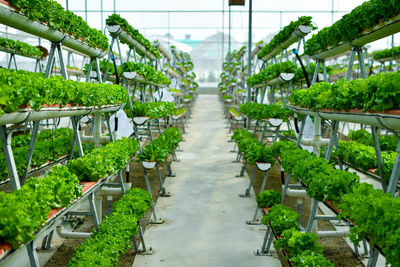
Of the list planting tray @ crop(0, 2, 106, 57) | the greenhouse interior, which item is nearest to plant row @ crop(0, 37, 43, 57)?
the greenhouse interior

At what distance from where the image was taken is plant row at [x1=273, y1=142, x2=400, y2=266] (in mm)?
1789

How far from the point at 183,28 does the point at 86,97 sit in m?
23.6

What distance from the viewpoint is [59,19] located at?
328 cm

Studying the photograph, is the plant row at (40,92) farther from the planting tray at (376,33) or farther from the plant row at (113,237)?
the planting tray at (376,33)

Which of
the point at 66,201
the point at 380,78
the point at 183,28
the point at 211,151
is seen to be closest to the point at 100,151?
the point at 66,201

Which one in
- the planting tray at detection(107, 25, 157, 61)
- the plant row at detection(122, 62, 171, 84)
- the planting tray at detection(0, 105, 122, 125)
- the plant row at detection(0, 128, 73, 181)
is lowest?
the plant row at detection(0, 128, 73, 181)

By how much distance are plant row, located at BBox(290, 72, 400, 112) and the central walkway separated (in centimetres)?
202

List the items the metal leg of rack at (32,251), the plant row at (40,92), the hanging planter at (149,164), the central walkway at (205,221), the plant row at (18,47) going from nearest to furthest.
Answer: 1. the plant row at (40,92)
2. the metal leg of rack at (32,251)
3. the central walkway at (205,221)
4. the hanging planter at (149,164)
5. the plant row at (18,47)

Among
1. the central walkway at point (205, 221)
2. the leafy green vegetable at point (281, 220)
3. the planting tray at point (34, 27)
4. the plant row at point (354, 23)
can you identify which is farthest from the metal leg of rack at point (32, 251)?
the plant row at point (354, 23)

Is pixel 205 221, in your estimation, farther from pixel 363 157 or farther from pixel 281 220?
pixel 363 157

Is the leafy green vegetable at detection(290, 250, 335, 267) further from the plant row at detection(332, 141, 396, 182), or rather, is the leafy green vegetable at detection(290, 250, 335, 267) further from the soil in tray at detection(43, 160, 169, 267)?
the soil in tray at detection(43, 160, 169, 267)

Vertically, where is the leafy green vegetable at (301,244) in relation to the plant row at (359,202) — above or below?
below

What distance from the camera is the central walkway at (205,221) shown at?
423cm

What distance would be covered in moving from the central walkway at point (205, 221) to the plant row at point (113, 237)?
62cm
